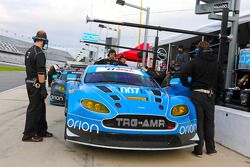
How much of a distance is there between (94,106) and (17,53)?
2913 inches

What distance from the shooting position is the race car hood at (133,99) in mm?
4668

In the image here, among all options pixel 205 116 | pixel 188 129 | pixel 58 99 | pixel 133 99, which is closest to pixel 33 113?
pixel 133 99

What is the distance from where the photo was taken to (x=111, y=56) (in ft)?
31.6

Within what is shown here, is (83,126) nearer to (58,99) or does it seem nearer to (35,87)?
(35,87)

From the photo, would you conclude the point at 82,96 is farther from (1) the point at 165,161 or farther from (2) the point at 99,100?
(1) the point at 165,161

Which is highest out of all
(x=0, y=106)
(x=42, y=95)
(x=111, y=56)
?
(x=111, y=56)

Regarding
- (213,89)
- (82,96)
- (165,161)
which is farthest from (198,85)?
(82,96)

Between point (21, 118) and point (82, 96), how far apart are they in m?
3.39

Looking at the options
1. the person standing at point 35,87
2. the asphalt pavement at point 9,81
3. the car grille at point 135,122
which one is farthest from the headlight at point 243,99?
the asphalt pavement at point 9,81

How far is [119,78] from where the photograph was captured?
252 inches

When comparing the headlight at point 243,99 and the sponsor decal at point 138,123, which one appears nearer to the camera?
the sponsor decal at point 138,123

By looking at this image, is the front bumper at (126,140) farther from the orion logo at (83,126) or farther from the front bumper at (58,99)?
the front bumper at (58,99)

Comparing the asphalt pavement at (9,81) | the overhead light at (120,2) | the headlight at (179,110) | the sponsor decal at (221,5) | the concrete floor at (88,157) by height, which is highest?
the overhead light at (120,2)

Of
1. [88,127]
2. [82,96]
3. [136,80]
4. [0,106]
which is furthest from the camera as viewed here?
[0,106]
